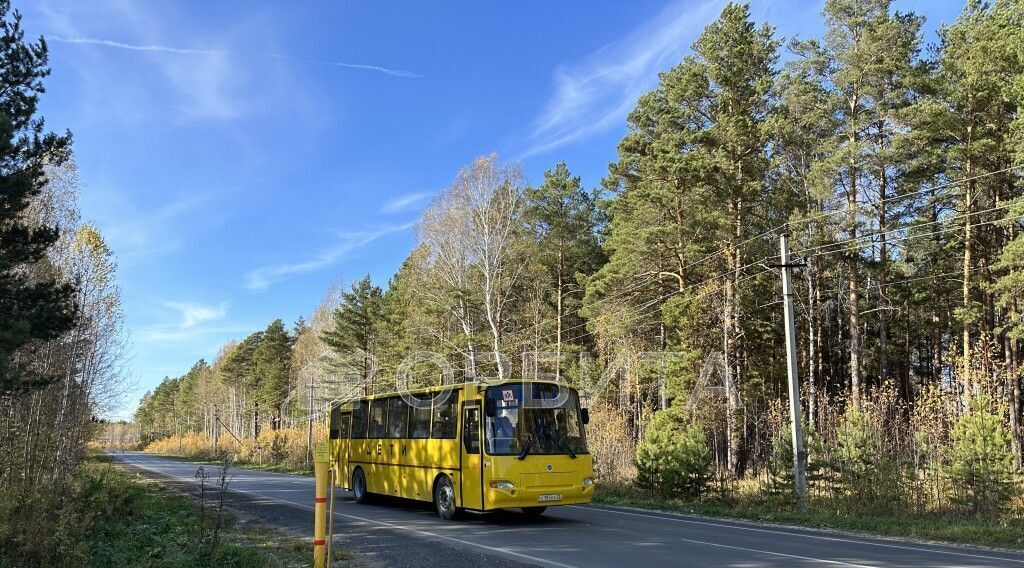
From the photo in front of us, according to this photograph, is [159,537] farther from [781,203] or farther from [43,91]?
[781,203]

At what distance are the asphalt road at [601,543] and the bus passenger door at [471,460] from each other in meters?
0.58

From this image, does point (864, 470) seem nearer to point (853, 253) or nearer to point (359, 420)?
point (853, 253)

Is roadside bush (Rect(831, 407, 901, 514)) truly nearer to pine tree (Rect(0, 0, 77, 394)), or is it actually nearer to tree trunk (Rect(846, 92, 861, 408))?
tree trunk (Rect(846, 92, 861, 408))

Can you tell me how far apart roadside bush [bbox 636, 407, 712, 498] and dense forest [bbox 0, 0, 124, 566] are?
14.3 m

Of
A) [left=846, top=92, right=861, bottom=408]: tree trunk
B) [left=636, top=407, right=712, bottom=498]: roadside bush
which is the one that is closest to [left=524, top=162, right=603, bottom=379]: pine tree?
[left=846, top=92, right=861, bottom=408]: tree trunk

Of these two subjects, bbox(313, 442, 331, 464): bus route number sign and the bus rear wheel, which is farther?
the bus rear wheel

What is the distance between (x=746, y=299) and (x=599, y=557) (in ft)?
65.2

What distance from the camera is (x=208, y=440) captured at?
79.9 meters

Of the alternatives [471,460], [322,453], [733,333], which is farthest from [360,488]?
[733,333]

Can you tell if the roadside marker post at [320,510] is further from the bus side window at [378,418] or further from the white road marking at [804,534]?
the bus side window at [378,418]

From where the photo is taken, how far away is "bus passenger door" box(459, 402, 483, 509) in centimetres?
1358

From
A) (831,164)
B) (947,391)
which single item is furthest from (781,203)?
(947,391)

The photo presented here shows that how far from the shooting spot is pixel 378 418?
61.0ft

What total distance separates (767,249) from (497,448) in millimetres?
18032
